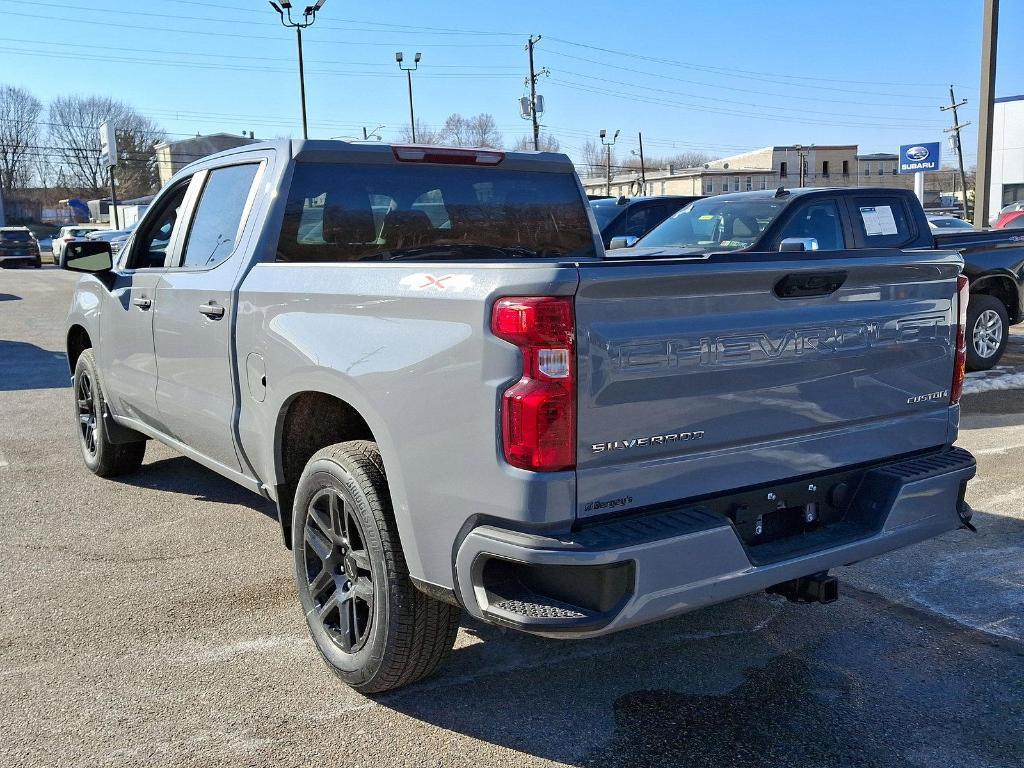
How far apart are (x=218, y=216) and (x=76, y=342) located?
2588 mm

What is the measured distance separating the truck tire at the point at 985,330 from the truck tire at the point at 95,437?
25.7 feet

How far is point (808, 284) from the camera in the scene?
3084mm

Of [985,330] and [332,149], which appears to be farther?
[985,330]

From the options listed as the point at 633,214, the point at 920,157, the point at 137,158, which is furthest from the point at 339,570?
the point at 137,158

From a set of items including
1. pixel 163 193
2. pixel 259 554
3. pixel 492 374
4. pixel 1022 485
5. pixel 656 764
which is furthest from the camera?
pixel 1022 485

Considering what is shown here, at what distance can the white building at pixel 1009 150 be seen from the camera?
4644 cm

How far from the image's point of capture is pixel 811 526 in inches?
130

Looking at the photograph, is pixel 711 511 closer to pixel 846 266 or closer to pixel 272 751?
pixel 846 266

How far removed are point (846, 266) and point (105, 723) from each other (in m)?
2.85

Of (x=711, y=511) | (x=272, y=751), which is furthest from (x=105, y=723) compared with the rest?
(x=711, y=511)

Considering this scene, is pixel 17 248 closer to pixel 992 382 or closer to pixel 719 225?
pixel 719 225

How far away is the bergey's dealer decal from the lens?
279 cm

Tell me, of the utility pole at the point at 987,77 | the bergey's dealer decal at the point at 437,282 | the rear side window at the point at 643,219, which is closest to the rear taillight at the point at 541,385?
the bergey's dealer decal at the point at 437,282

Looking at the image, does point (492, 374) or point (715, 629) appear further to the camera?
point (715, 629)
